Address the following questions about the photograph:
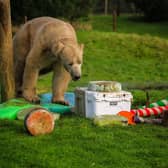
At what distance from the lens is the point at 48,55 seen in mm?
8695

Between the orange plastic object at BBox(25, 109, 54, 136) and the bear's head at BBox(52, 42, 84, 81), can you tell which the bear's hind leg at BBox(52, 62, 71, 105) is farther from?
the orange plastic object at BBox(25, 109, 54, 136)

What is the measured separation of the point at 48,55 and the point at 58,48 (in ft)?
1.80

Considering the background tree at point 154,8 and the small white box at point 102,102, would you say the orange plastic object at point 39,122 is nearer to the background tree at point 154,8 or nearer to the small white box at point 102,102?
the small white box at point 102,102

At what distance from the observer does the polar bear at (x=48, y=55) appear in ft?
26.8

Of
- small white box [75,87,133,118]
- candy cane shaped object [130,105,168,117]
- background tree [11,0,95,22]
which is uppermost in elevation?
small white box [75,87,133,118]

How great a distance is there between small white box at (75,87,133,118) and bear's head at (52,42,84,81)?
48cm

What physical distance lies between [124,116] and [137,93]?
339 centimetres

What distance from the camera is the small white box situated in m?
7.34

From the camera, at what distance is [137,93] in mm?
10586

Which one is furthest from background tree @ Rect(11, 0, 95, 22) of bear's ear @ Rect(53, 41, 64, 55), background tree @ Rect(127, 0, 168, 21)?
bear's ear @ Rect(53, 41, 64, 55)

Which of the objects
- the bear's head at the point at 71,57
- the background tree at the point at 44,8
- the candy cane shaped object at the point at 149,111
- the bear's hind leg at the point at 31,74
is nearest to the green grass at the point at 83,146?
the candy cane shaped object at the point at 149,111

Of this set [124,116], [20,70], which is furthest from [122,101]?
[20,70]

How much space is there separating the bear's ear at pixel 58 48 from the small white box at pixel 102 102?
83cm

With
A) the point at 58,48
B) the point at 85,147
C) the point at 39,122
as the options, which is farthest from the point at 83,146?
the point at 58,48
